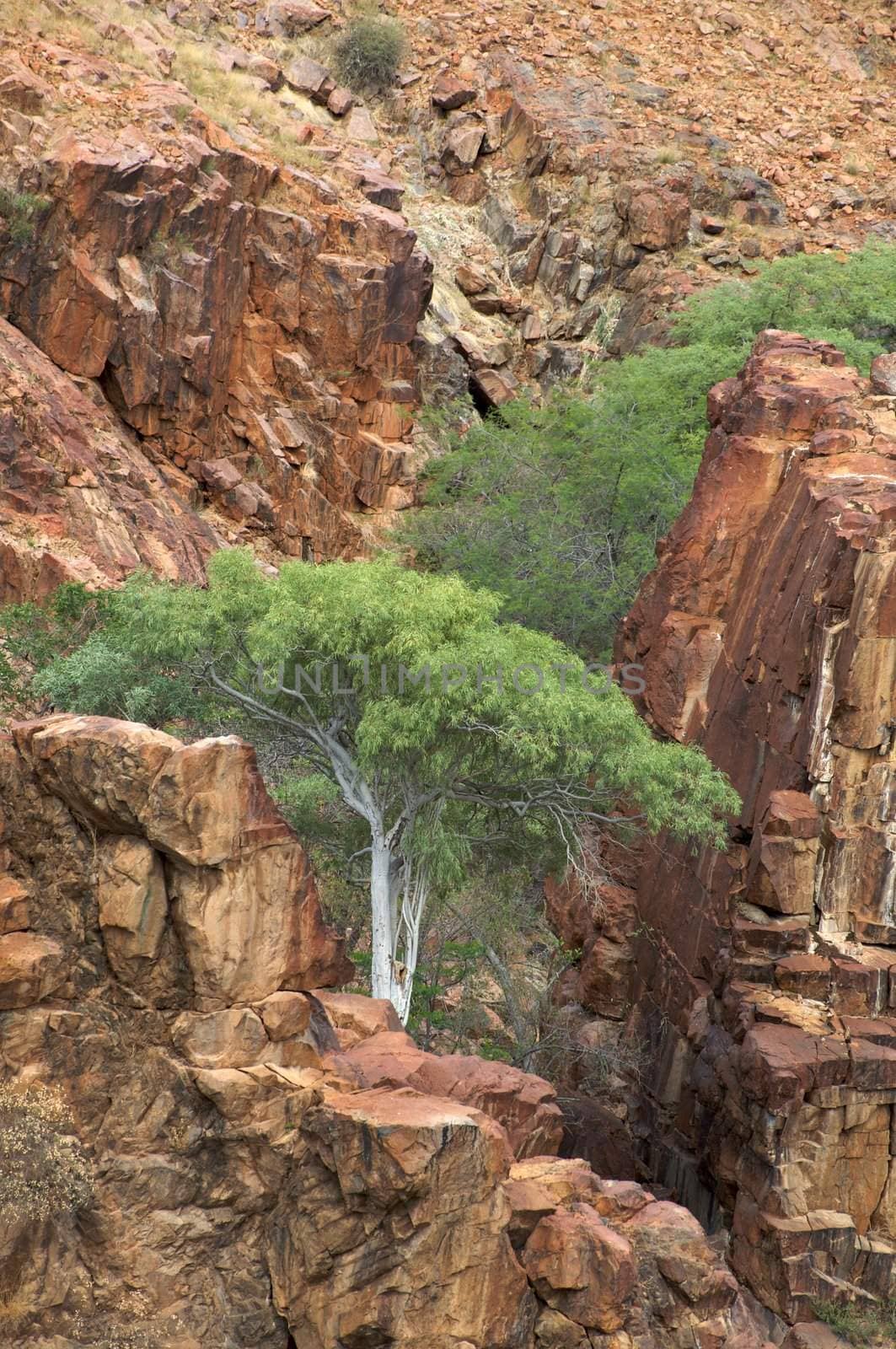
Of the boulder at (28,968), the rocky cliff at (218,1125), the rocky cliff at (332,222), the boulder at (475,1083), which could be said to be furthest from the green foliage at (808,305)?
the boulder at (28,968)

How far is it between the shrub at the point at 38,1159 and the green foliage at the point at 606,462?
2059cm

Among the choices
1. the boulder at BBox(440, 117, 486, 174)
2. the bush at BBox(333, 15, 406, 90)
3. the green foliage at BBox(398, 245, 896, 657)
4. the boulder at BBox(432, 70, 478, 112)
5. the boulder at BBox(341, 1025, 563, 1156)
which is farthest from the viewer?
the boulder at BBox(432, 70, 478, 112)

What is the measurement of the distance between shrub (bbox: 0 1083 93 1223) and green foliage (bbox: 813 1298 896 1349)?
875 cm

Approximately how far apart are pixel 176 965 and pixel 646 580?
12979mm

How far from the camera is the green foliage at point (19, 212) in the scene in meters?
32.5

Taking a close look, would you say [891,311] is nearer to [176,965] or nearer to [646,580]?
[646,580]

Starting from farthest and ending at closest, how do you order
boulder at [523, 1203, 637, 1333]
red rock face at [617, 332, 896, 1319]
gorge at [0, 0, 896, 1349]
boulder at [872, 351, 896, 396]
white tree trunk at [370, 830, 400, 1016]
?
boulder at [872, 351, 896, 396] < white tree trunk at [370, 830, 400, 1016] < red rock face at [617, 332, 896, 1319] < boulder at [523, 1203, 637, 1333] < gorge at [0, 0, 896, 1349]

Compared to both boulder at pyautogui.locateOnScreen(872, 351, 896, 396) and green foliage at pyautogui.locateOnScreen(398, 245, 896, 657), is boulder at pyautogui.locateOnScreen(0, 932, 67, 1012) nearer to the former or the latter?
boulder at pyautogui.locateOnScreen(872, 351, 896, 396)

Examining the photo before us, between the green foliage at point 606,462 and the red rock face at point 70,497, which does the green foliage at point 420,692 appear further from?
the green foliage at point 606,462

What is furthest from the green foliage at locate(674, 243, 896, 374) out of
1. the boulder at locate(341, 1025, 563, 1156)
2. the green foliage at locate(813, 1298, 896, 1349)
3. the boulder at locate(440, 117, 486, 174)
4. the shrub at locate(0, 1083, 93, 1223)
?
the shrub at locate(0, 1083, 93, 1223)

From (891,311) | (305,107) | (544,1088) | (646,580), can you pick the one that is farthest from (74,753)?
(305,107)

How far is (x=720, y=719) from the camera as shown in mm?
20953

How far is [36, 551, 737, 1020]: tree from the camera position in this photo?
17562 millimetres

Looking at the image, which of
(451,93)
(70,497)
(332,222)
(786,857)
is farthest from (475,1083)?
(451,93)
